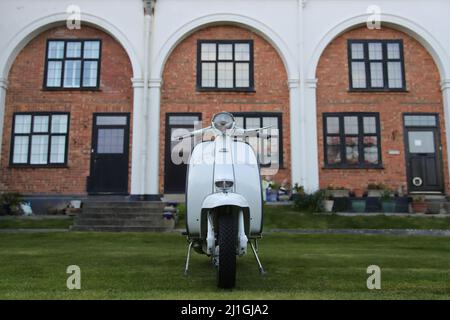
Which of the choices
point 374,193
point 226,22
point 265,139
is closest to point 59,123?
point 226,22

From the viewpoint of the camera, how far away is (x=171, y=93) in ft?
42.1

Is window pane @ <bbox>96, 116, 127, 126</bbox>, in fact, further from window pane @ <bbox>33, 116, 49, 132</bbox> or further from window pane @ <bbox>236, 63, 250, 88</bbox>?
window pane @ <bbox>236, 63, 250, 88</bbox>

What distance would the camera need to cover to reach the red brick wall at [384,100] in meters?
12.5

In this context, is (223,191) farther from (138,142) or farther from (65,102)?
(65,102)

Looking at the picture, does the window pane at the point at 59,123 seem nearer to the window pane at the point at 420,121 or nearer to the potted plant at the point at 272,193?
the potted plant at the point at 272,193

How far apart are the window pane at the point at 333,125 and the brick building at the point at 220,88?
0.03 meters

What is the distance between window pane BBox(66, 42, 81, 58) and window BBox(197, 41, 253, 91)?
3.58m

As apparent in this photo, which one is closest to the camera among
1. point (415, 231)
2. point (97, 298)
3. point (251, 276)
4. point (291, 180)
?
point (97, 298)

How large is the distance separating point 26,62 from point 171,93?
4.41 m

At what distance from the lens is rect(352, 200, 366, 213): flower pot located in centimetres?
1164

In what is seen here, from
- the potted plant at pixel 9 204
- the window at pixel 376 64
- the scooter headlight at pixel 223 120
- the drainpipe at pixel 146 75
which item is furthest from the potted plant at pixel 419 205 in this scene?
the potted plant at pixel 9 204

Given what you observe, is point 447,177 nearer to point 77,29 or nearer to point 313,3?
point 313,3

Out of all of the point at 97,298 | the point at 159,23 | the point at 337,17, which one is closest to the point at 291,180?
the point at 337,17

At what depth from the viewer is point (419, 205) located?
11.5m
